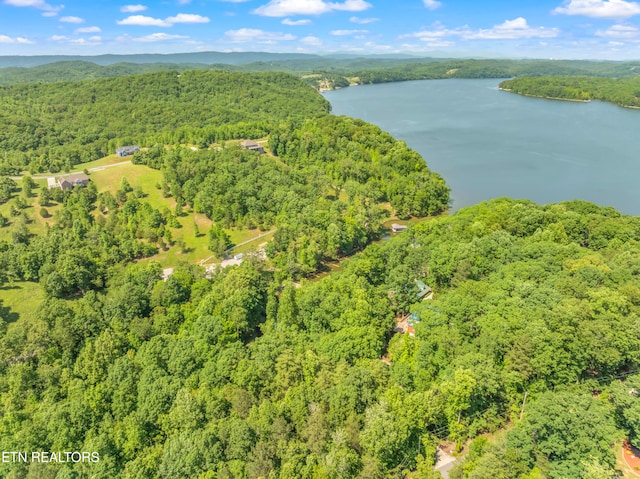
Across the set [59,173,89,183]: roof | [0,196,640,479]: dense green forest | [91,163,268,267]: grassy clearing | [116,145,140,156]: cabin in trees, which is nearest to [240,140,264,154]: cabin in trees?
[91,163,268,267]: grassy clearing

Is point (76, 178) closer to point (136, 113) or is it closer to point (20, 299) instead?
point (20, 299)

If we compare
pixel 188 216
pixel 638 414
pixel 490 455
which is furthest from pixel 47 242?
pixel 638 414

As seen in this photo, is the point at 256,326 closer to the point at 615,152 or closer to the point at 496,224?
the point at 496,224

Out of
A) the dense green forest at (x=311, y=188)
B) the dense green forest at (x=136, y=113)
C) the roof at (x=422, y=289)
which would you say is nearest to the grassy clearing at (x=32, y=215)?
the dense green forest at (x=136, y=113)

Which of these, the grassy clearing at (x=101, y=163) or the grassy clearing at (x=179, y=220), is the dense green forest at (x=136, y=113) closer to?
the grassy clearing at (x=101, y=163)

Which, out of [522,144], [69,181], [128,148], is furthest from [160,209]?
[522,144]

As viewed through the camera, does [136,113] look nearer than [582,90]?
Yes
